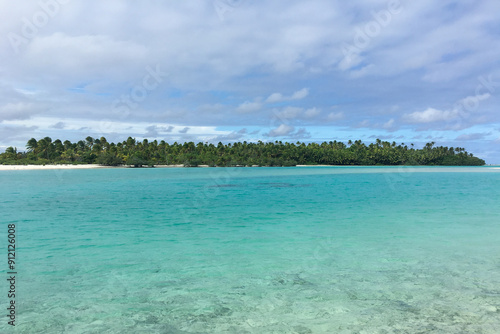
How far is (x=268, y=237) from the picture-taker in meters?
18.5

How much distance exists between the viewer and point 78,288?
10539mm

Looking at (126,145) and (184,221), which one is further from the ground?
(126,145)

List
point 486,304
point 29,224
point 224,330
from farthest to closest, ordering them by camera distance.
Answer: point 29,224, point 486,304, point 224,330

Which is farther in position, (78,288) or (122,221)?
(122,221)

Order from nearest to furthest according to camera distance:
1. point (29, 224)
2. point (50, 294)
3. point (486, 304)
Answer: point (486, 304)
point (50, 294)
point (29, 224)

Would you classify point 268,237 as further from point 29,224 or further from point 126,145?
point 126,145

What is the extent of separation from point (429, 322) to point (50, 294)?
980cm

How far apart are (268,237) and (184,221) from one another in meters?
7.72

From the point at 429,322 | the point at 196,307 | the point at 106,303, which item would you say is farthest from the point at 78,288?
the point at 429,322

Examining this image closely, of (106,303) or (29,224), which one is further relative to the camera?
(29,224)

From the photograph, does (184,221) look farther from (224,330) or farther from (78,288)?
(224,330)

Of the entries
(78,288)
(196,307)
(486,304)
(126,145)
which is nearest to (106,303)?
(78,288)

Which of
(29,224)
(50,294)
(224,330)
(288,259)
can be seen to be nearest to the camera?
(224,330)

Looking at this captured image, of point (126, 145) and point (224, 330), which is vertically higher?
point (126, 145)
